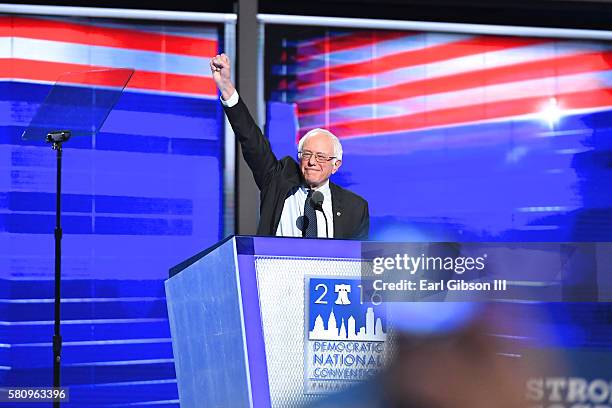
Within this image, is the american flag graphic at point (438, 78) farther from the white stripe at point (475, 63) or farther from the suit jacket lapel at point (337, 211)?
the suit jacket lapel at point (337, 211)

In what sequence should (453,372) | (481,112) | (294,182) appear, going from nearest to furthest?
(453,372) < (294,182) < (481,112)

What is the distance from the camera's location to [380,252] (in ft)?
7.63

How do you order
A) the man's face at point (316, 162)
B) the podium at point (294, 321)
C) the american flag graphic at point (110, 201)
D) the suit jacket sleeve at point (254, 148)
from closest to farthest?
the podium at point (294, 321) < the man's face at point (316, 162) < the suit jacket sleeve at point (254, 148) < the american flag graphic at point (110, 201)

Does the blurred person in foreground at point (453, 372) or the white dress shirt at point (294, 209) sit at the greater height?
the white dress shirt at point (294, 209)

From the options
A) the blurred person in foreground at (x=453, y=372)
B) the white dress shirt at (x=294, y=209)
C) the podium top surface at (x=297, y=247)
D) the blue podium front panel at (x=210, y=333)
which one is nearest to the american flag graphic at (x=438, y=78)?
the white dress shirt at (x=294, y=209)

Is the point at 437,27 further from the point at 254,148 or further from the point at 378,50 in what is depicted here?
the point at 254,148

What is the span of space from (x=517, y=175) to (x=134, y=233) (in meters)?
2.24

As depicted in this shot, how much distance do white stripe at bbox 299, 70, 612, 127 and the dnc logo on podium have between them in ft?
13.3

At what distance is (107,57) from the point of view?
6.00m

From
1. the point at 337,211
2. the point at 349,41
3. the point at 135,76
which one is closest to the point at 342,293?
the point at 337,211

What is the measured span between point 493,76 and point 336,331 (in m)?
4.41

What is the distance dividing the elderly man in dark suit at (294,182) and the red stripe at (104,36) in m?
2.13

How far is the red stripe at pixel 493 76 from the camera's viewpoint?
21.0ft

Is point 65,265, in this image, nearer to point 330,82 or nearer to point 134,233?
point 134,233
